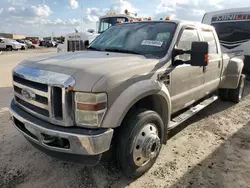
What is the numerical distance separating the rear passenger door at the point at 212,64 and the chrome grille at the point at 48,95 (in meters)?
2.78

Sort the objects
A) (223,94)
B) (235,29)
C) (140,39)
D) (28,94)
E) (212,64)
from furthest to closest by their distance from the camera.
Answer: (235,29), (223,94), (212,64), (140,39), (28,94)

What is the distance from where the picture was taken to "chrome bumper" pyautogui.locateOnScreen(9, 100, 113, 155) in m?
2.15

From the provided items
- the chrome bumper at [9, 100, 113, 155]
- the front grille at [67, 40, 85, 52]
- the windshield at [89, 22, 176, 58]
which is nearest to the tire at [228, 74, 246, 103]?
the windshield at [89, 22, 176, 58]

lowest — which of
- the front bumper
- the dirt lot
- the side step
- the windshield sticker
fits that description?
the dirt lot

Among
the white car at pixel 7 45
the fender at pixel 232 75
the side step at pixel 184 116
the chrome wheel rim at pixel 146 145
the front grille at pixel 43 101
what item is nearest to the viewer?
the front grille at pixel 43 101

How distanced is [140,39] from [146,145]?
1618mm

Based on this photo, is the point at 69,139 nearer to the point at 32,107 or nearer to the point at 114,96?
the point at 114,96

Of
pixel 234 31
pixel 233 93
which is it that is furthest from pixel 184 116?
pixel 234 31

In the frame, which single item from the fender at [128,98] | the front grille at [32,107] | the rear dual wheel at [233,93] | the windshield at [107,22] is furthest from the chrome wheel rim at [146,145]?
the windshield at [107,22]

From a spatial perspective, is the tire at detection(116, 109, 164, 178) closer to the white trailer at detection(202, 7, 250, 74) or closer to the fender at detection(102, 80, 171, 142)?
the fender at detection(102, 80, 171, 142)

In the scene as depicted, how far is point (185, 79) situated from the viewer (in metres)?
3.47

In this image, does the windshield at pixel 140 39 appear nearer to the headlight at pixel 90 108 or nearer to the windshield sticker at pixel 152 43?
the windshield sticker at pixel 152 43

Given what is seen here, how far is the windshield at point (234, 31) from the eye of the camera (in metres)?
7.74

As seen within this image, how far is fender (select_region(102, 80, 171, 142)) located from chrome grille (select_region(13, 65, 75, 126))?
39 cm
